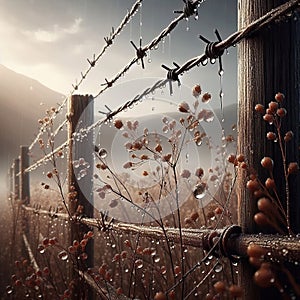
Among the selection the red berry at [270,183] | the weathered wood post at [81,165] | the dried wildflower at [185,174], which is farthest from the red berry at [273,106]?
the weathered wood post at [81,165]

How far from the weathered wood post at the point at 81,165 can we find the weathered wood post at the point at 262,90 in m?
1.47

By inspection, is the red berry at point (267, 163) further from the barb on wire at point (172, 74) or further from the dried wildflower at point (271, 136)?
the barb on wire at point (172, 74)

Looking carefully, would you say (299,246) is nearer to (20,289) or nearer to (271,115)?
(271,115)

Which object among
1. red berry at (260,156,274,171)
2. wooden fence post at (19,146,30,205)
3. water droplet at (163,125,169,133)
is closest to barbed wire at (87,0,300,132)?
red berry at (260,156,274,171)

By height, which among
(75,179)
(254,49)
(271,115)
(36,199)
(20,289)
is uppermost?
(254,49)

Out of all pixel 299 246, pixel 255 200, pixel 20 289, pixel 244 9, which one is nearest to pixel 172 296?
pixel 255 200

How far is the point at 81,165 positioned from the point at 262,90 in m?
1.60

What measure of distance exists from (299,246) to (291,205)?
0.45 ft

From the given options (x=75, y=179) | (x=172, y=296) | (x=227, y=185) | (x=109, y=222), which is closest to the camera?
(x=172, y=296)

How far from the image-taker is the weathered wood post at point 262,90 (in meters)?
0.85

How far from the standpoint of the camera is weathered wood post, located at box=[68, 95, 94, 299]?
2314 millimetres

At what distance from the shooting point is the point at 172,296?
1128 millimetres

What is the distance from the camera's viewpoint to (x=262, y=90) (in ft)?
2.85

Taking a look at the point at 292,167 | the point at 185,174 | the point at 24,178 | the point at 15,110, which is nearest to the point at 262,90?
the point at 292,167
